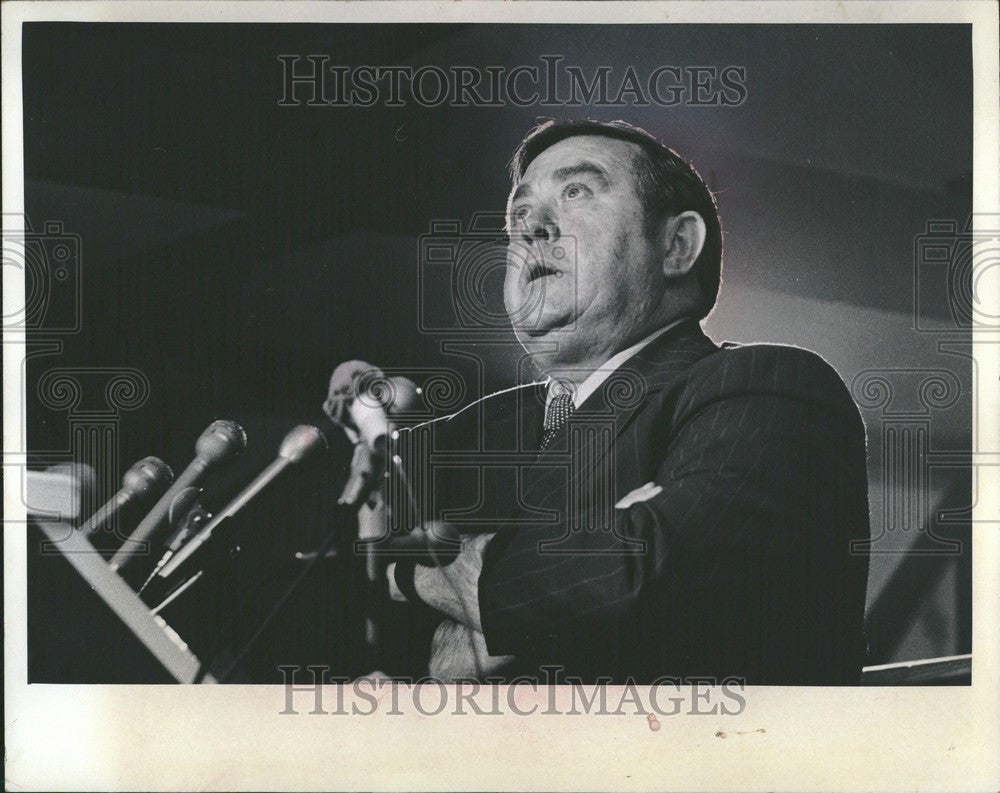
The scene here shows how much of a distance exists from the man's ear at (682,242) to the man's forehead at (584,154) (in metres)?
0.15

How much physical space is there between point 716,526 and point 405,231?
0.84m

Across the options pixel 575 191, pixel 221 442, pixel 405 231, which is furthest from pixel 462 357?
pixel 221 442

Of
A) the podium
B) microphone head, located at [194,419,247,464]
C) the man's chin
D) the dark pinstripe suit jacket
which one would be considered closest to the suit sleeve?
the dark pinstripe suit jacket

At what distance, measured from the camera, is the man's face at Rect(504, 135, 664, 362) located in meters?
1.70

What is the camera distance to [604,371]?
171 centimetres

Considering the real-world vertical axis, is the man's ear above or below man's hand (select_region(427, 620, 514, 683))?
above

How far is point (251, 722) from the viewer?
1762mm

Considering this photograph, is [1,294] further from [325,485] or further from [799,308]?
[799,308]

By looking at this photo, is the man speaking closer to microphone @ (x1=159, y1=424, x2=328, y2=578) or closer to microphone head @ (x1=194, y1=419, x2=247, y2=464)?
microphone @ (x1=159, y1=424, x2=328, y2=578)

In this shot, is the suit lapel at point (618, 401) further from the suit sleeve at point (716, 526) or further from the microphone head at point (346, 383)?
the microphone head at point (346, 383)

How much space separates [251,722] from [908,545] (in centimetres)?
137

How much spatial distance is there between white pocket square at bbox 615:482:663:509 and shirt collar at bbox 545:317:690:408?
8.0 inches

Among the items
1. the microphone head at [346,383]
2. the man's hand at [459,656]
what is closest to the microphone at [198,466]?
the microphone head at [346,383]

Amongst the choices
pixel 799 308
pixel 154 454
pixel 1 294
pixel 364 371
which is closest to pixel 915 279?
pixel 799 308
